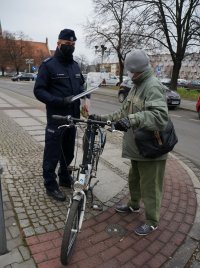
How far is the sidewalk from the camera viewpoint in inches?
112

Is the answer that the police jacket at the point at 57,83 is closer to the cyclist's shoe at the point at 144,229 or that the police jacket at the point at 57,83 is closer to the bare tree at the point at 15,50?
the cyclist's shoe at the point at 144,229

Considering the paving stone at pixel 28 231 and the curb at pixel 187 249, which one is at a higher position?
the paving stone at pixel 28 231

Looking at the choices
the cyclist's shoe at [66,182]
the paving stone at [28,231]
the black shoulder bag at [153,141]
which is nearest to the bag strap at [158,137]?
the black shoulder bag at [153,141]

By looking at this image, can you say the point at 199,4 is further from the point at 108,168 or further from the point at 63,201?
the point at 63,201

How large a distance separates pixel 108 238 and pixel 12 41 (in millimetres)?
78444

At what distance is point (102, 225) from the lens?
11.2 feet

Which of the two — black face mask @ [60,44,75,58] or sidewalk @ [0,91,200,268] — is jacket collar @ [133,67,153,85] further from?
sidewalk @ [0,91,200,268]

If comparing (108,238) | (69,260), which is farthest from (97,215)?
(69,260)

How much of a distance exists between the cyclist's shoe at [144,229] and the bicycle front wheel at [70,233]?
843mm

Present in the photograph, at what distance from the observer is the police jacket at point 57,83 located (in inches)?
141

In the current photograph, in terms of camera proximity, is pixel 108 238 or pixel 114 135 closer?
pixel 108 238

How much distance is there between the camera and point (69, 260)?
275cm

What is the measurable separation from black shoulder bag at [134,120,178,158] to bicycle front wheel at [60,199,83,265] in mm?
834

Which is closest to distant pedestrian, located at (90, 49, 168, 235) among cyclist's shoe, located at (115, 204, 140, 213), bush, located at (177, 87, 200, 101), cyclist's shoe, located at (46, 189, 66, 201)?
cyclist's shoe, located at (115, 204, 140, 213)
